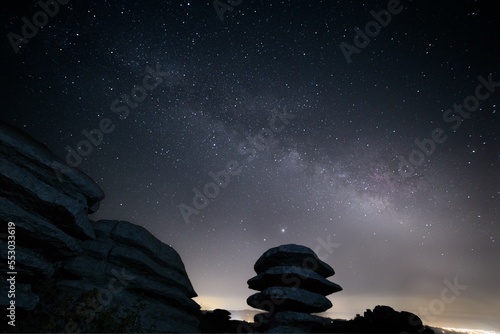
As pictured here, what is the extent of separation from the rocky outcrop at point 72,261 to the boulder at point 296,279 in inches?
170

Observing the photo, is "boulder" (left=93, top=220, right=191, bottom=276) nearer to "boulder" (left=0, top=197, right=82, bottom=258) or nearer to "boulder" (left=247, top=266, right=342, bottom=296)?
"boulder" (left=0, top=197, right=82, bottom=258)

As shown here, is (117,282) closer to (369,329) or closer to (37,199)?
(37,199)

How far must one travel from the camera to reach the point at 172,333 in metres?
12.2

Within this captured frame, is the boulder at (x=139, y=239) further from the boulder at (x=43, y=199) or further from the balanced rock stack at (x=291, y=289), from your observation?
the balanced rock stack at (x=291, y=289)

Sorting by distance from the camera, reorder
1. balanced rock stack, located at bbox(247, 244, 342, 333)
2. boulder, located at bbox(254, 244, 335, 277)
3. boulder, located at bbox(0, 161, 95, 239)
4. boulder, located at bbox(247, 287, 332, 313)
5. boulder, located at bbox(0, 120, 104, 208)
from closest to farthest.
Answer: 1. boulder, located at bbox(0, 161, 95, 239)
2. boulder, located at bbox(0, 120, 104, 208)
3. balanced rock stack, located at bbox(247, 244, 342, 333)
4. boulder, located at bbox(247, 287, 332, 313)
5. boulder, located at bbox(254, 244, 335, 277)

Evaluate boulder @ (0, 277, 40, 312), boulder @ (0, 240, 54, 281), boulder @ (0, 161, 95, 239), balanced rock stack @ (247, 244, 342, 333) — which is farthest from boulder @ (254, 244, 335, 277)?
boulder @ (0, 277, 40, 312)

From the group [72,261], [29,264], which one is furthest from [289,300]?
[29,264]

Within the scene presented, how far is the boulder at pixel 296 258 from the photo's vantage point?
1467 centimetres

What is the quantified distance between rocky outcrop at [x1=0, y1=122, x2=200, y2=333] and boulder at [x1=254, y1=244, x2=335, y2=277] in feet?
16.9

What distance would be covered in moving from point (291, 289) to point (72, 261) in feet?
34.9

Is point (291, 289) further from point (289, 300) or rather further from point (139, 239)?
Result: point (139, 239)

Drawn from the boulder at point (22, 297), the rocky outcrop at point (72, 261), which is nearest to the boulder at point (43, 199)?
the rocky outcrop at point (72, 261)

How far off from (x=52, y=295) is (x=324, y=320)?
40.9 feet

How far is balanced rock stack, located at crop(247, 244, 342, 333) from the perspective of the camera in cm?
1338
